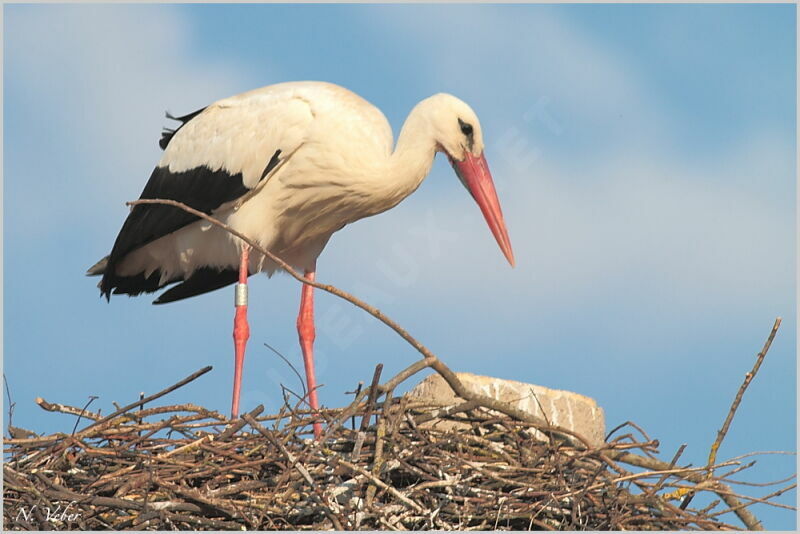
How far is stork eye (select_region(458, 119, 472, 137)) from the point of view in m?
7.08

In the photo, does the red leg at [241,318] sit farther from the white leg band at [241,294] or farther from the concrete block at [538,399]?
the concrete block at [538,399]

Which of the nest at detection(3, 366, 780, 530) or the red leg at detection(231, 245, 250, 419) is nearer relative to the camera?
the nest at detection(3, 366, 780, 530)

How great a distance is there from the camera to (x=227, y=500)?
515cm

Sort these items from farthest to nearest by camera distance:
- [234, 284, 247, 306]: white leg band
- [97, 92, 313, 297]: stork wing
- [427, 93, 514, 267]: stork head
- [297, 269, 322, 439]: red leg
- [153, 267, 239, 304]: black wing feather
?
[153, 267, 239, 304]: black wing feather < [297, 269, 322, 439]: red leg < [234, 284, 247, 306]: white leg band < [97, 92, 313, 297]: stork wing < [427, 93, 514, 267]: stork head

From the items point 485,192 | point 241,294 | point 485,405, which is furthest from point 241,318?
point 485,405

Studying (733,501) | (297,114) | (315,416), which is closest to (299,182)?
(297,114)

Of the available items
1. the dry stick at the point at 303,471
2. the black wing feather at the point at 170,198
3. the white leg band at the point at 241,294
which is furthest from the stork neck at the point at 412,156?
the dry stick at the point at 303,471

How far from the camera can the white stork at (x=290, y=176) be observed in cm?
711

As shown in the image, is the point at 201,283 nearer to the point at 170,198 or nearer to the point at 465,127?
the point at 170,198

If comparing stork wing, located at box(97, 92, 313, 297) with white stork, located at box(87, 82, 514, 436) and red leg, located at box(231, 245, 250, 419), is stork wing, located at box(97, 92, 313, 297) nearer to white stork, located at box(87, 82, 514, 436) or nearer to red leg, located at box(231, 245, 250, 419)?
white stork, located at box(87, 82, 514, 436)

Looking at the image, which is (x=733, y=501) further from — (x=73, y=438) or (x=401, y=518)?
(x=73, y=438)

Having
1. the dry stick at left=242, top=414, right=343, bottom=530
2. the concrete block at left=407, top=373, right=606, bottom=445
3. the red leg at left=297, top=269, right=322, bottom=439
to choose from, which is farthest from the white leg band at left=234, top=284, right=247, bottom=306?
the dry stick at left=242, top=414, right=343, bottom=530

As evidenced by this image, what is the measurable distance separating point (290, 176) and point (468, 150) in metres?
0.99

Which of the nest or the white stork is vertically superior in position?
the white stork
